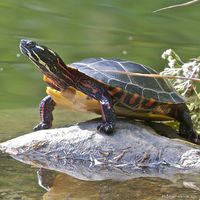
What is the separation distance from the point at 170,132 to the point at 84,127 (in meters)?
0.47

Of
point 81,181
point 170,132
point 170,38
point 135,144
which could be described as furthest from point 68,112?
point 170,38

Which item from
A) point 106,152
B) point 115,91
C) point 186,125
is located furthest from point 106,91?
point 186,125

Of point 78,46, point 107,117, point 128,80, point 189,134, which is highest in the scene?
point 128,80

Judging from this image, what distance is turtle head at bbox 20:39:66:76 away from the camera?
10.6ft

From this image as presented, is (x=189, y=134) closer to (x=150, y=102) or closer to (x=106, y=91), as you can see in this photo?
(x=150, y=102)

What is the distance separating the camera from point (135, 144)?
3.13m

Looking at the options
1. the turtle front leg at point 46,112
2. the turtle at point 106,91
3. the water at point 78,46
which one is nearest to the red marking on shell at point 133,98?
the turtle at point 106,91

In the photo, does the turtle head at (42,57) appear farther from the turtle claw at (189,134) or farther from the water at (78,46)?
the turtle claw at (189,134)

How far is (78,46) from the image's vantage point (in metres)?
7.14

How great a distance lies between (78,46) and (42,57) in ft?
12.8

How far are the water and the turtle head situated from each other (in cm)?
46

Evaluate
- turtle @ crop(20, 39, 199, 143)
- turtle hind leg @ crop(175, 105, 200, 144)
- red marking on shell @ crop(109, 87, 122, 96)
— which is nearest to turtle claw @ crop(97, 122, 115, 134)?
turtle @ crop(20, 39, 199, 143)

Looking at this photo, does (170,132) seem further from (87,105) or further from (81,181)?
(81,181)

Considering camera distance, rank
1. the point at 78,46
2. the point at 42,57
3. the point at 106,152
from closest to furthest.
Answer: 1. the point at 106,152
2. the point at 42,57
3. the point at 78,46
